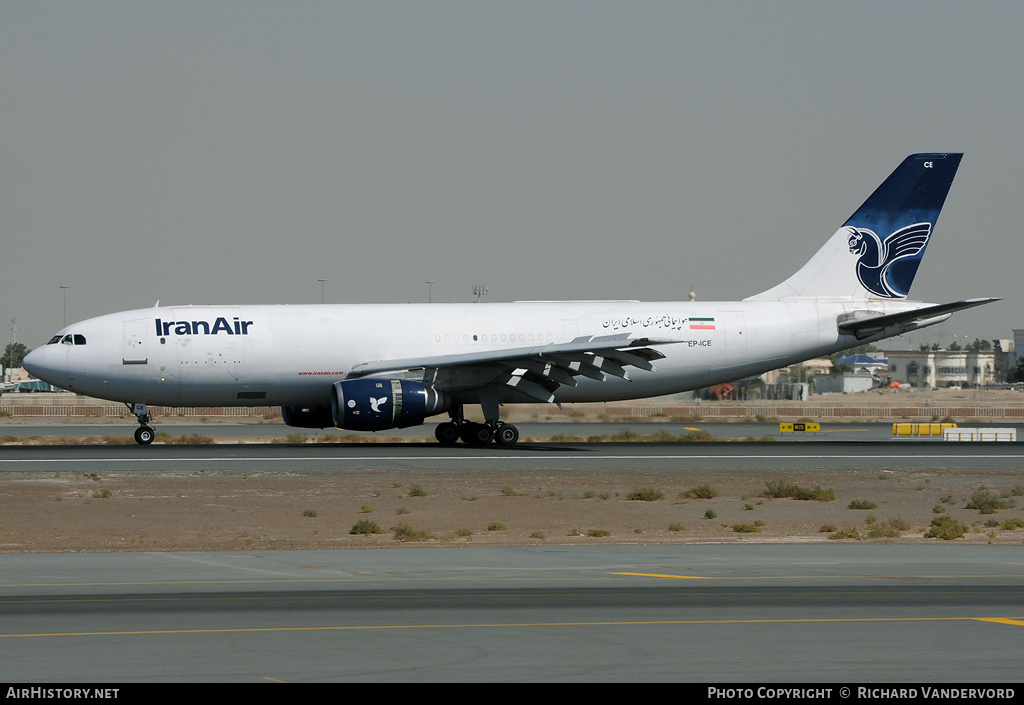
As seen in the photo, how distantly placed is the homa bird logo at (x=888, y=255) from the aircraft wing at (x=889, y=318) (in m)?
2.13

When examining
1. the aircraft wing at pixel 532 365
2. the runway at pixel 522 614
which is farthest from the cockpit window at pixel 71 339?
the runway at pixel 522 614

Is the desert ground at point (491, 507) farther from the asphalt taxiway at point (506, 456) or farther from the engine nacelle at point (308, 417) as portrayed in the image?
the engine nacelle at point (308, 417)

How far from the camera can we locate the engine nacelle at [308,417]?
118 ft

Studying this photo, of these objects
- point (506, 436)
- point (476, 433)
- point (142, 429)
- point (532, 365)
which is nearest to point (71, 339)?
point (142, 429)

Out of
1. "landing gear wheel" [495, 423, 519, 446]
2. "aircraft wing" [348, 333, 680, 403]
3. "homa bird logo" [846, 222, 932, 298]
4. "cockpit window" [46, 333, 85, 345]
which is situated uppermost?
"homa bird logo" [846, 222, 932, 298]

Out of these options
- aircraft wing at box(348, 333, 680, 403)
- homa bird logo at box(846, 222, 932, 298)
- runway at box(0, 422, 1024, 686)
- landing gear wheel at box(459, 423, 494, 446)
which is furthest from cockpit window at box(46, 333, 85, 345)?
homa bird logo at box(846, 222, 932, 298)

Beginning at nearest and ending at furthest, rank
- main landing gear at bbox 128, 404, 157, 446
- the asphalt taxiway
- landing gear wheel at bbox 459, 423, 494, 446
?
1. the asphalt taxiway
2. main landing gear at bbox 128, 404, 157, 446
3. landing gear wheel at bbox 459, 423, 494, 446

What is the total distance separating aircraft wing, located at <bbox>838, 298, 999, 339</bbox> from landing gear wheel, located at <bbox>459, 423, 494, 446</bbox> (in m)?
12.2

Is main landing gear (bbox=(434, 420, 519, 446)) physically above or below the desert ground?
above

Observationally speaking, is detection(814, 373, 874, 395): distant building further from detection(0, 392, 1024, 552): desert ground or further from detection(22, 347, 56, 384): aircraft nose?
detection(22, 347, 56, 384): aircraft nose

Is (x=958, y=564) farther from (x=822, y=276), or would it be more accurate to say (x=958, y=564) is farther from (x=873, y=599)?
(x=822, y=276)

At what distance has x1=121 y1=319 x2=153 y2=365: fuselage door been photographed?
33938 millimetres

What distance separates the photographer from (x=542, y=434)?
1719 inches

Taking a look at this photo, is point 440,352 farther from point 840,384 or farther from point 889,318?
point 840,384
